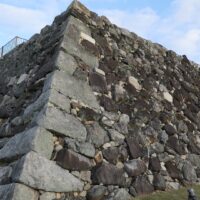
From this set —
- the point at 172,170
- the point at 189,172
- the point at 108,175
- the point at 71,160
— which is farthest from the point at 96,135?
the point at 189,172

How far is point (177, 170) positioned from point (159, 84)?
5.93 feet

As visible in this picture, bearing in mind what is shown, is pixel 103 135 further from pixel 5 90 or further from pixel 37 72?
pixel 5 90

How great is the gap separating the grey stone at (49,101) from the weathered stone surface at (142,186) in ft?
4.88

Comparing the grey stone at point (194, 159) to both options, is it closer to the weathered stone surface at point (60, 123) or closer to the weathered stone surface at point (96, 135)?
the weathered stone surface at point (96, 135)

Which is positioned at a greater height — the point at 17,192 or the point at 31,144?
the point at 31,144

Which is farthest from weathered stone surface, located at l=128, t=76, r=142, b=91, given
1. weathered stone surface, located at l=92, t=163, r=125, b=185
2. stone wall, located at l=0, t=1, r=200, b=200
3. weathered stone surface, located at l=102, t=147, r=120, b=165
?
weathered stone surface, located at l=92, t=163, r=125, b=185

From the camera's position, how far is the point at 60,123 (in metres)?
5.60

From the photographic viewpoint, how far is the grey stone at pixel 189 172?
7.30m

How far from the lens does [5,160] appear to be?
5.45m

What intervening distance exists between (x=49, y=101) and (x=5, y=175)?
1.12 meters

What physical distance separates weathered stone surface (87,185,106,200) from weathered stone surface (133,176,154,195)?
2.29 feet

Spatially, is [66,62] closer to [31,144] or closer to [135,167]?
[31,144]

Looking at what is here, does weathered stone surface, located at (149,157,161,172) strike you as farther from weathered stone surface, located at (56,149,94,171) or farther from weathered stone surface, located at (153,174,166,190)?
weathered stone surface, located at (56,149,94,171)

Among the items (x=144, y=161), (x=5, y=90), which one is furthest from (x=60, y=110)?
(x=5, y=90)
